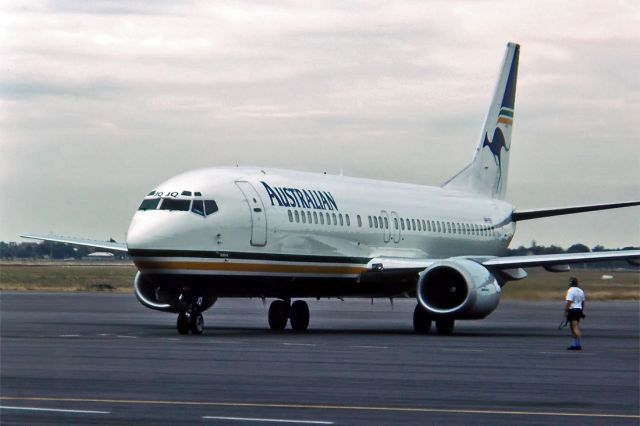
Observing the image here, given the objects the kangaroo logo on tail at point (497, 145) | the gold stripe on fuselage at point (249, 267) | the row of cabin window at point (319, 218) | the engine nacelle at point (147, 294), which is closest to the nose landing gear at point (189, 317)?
the gold stripe on fuselage at point (249, 267)

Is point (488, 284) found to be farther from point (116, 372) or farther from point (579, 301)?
point (116, 372)

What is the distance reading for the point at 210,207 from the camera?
99.7 ft

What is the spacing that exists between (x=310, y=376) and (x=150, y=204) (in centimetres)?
1181

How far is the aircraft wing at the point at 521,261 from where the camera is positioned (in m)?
34.3

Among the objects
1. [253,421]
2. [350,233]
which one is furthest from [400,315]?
[253,421]

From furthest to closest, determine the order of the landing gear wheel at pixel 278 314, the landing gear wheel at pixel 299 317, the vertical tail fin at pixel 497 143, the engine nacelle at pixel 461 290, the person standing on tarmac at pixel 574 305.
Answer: the vertical tail fin at pixel 497 143 < the landing gear wheel at pixel 299 317 < the landing gear wheel at pixel 278 314 < the engine nacelle at pixel 461 290 < the person standing on tarmac at pixel 574 305

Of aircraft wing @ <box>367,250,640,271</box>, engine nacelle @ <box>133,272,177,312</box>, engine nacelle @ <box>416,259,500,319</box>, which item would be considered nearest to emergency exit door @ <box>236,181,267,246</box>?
engine nacelle @ <box>133,272,177,312</box>

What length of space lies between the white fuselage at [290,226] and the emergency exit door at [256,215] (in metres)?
0.03

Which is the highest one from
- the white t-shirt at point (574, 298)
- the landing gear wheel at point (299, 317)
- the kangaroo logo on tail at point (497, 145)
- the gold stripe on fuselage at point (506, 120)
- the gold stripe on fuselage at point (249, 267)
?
the gold stripe on fuselage at point (506, 120)

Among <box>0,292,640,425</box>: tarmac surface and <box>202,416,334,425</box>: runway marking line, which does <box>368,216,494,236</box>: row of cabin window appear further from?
<box>202,416,334,425</box>: runway marking line

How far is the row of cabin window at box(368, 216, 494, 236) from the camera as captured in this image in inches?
1451

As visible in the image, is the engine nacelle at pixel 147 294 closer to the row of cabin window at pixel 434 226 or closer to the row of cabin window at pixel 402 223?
the row of cabin window at pixel 402 223

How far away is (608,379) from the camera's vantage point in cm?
1952

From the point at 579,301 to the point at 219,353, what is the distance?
9023 mm
